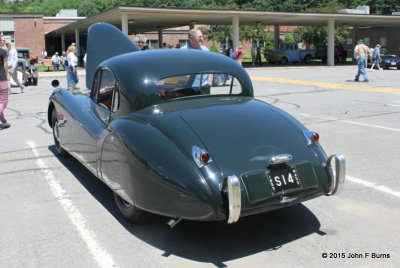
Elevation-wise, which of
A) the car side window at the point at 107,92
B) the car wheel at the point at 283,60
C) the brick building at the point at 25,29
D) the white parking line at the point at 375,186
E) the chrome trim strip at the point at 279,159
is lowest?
the white parking line at the point at 375,186

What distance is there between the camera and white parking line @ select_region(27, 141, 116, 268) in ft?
11.0

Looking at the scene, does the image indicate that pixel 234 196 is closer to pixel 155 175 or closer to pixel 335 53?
pixel 155 175

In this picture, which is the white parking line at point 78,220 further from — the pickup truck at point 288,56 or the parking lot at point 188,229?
the pickup truck at point 288,56

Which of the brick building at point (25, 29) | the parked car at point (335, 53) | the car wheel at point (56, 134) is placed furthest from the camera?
the brick building at point (25, 29)

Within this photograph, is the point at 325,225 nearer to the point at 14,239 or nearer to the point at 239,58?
the point at 14,239

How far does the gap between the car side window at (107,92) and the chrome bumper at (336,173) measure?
6.80 feet

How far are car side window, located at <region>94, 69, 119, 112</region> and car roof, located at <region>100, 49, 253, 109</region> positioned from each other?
0.33ft

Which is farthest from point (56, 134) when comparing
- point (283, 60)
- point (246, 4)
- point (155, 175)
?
point (246, 4)

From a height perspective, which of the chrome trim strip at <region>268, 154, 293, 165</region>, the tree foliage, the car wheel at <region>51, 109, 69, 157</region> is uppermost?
the tree foliage

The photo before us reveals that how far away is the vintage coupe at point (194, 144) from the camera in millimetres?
3258

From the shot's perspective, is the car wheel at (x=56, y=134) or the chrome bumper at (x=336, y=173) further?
the car wheel at (x=56, y=134)

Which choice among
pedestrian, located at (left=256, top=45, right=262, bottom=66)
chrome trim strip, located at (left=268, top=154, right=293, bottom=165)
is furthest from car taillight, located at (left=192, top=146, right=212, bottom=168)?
pedestrian, located at (left=256, top=45, right=262, bottom=66)

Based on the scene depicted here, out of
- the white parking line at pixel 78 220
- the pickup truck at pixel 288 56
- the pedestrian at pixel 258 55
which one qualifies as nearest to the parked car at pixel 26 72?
the white parking line at pixel 78 220

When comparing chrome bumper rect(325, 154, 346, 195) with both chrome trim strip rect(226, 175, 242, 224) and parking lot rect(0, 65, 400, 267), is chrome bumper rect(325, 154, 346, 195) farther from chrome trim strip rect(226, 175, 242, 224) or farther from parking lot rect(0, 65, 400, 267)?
chrome trim strip rect(226, 175, 242, 224)
